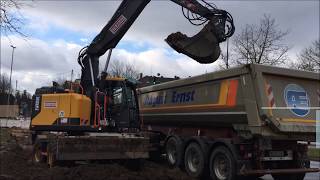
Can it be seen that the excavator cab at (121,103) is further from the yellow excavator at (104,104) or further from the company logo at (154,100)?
the company logo at (154,100)

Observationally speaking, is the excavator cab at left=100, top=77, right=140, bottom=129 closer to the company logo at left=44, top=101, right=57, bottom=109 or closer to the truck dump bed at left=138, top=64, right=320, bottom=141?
the company logo at left=44, top=101, right=57, bottom=109

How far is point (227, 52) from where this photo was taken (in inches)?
1252

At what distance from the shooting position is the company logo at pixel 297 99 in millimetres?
11998

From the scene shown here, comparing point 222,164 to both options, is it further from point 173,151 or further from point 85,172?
point 85,172

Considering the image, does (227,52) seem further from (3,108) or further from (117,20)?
(3,108)

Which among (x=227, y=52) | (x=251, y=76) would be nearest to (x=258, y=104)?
(x=251, y=76)

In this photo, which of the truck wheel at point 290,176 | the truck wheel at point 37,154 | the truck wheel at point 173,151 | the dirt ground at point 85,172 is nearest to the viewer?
the dirt ground at point 85,172

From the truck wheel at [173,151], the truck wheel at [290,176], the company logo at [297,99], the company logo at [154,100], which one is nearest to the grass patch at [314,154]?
the company logo at [154,100]

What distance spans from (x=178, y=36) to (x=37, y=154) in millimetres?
5796

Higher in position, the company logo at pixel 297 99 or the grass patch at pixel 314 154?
the company logo at pixel 297 99

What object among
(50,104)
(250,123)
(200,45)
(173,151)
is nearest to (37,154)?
(50,104)

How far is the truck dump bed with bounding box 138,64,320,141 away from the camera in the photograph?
11.3 metres

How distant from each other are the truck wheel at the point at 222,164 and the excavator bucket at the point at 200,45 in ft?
8.97

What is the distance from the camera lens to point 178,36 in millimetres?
13680
